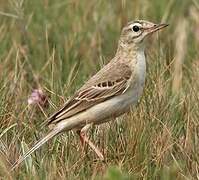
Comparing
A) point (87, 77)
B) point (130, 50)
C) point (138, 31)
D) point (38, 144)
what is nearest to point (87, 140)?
point (38, 144)

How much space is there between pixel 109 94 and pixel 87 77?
1461 mm

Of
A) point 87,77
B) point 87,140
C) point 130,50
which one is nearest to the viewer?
point 87,140

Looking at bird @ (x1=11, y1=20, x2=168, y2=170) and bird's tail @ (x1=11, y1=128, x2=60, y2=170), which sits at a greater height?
bird @ (x1=11, y1=20, x2=168, y2=170)

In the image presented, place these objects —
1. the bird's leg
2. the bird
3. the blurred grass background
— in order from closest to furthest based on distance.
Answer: the blurred grass background < the bird's leg < the bird

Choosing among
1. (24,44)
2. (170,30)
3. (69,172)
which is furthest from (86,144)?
(170,30)

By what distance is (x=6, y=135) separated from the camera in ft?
21.5

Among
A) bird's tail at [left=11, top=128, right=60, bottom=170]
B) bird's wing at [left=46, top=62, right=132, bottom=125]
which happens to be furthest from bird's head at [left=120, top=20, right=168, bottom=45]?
bird's tail at [left=11, top=128, right=60, bottom=170]

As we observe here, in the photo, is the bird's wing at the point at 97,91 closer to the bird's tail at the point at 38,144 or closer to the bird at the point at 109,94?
the bird at the point at 109,94

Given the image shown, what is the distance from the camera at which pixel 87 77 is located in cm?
822

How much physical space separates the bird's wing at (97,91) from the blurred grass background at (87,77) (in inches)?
7.6

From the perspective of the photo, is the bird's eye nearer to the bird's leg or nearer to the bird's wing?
the bird's wing

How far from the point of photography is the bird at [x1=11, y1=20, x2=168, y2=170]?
21.7ft

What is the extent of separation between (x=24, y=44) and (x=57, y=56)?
1.97ft

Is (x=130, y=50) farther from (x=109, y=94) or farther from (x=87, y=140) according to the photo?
(x=87, y=140)
